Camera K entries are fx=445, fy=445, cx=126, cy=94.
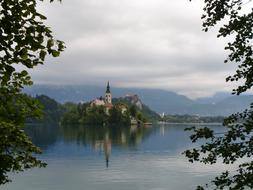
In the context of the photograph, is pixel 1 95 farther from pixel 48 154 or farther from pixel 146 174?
pixel 48 154

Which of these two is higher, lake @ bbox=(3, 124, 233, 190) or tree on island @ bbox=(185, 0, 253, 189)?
tree on island @ bbox=(185, 0, 253, 189)

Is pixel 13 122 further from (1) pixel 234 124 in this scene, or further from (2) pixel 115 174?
(2) pixel 115 174

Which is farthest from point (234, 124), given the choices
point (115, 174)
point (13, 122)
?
point (115, 174)

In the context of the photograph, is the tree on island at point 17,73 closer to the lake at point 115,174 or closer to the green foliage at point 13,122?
the green foliage at point 13,122

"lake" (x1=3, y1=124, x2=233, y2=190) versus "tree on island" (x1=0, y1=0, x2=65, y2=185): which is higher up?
"tree on island" (x1=0, y1=0, x2=65, y2=185)

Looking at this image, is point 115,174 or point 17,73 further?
point 115,174

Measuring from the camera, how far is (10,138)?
312 inches

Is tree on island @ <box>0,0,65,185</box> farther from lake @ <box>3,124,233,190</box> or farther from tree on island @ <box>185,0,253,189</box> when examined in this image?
lake @ <box>3,124,233,190</box>

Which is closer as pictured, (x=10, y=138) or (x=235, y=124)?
(x=10, y=138)

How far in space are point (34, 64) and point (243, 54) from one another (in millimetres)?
6990

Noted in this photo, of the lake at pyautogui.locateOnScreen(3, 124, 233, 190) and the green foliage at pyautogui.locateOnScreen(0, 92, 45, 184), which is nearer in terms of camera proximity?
the green foliage at pyautogui.locateOnScreen(0, 92, 45, 184)

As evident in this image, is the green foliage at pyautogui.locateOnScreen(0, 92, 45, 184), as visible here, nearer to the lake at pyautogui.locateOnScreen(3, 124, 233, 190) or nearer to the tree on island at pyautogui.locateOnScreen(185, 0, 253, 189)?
the tree on island at pyautogui.locateOnScreen(185, 0, 253, 189)

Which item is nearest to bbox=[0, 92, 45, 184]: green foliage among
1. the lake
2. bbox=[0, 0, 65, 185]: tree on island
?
bbox=[0, 0, 65, 185]: tree on island

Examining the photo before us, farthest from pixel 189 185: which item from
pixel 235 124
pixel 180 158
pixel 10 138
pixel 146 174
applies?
pixel 10 138
